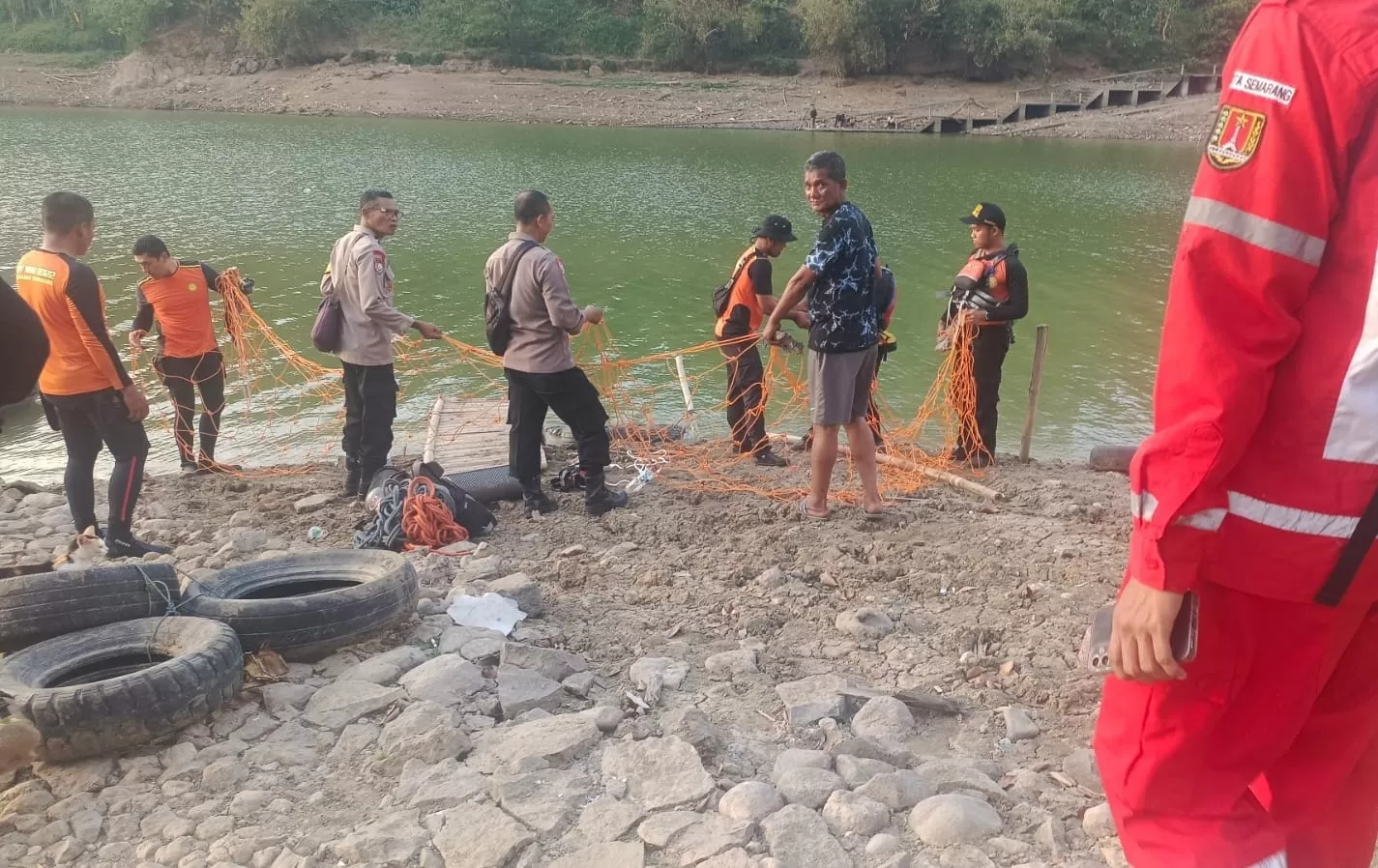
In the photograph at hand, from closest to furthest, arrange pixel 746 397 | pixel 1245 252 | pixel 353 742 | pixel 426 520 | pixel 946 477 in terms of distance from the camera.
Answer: pixel 1245 252 < pixel 353 742 < pixel 426 520 < pixel 946 477 < pixel 746 397

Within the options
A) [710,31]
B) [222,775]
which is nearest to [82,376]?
[222,775]

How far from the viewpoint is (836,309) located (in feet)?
17.0

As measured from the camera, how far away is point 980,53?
5422 centimetres

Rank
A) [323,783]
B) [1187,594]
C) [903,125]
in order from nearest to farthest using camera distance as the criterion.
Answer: [1187,594]
[323,783]
[903,125]

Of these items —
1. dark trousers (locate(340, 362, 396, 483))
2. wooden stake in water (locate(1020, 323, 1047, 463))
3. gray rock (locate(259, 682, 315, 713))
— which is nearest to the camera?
gray rock (locate(259, 682, 315, 713))

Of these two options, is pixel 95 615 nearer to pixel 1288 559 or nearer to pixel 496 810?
pixel 496 810

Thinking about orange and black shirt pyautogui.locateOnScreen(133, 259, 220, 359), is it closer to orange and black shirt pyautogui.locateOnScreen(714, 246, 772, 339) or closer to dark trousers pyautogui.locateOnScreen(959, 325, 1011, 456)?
orange and black shirt pyautogui.locateOnScreen(714, 246, 772, 339)

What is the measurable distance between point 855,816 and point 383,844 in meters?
1.35

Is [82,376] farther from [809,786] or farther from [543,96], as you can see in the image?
[543,96]

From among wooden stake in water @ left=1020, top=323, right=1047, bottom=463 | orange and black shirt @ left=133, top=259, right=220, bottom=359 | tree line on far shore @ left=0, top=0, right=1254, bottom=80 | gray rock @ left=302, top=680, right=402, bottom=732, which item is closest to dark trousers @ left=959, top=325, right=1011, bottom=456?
wooden stake in water @ left=1020, top=323, right=1047, bottom=463

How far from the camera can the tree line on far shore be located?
2140 inches

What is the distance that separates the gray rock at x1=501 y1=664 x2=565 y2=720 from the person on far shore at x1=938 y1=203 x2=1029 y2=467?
4651 mm

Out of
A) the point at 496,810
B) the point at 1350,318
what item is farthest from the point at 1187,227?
the point at 496,810

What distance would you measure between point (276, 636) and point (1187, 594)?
3.33m
